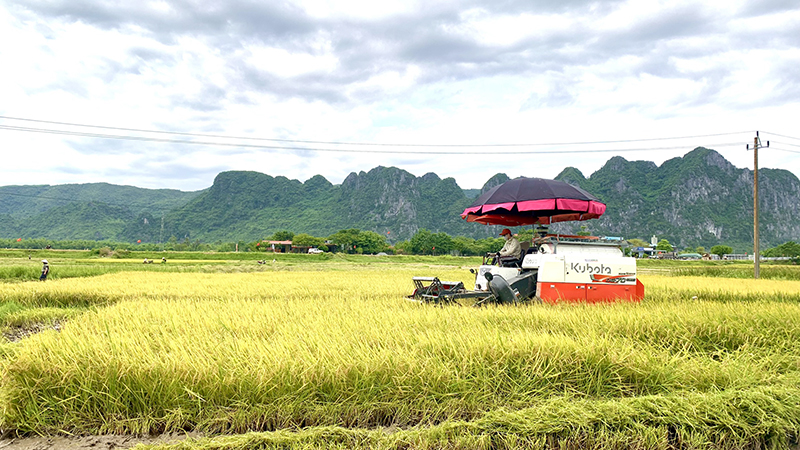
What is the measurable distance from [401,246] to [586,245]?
80717mm

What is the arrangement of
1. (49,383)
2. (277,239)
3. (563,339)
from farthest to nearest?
(277,239) → (563,339) → (49,383)

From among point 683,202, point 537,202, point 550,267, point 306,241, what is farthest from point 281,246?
point 683,202

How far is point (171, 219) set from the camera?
15438 cm

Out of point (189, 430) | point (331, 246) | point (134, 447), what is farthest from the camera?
point (331, 246)

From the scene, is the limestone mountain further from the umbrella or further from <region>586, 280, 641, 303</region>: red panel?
<region>586, 280, 641, 303</region>: red panel

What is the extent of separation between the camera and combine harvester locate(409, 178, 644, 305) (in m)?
6.64

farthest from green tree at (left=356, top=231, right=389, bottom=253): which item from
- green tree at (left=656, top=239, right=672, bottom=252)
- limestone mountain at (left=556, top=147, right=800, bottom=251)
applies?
green tree at (left=656, top=239, right=672, bottom=252)

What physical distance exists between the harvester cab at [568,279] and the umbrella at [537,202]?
55 cm

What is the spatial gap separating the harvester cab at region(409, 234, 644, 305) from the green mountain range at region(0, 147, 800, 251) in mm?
99560

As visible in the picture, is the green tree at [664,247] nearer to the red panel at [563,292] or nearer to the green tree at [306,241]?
the green tree at [306,241]

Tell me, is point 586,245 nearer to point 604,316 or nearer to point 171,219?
point 604,316

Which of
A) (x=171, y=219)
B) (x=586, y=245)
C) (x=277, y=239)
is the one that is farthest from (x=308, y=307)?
(x=171, y=219)

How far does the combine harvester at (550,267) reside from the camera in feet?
21.8

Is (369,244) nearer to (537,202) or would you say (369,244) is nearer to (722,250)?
(722,250)
